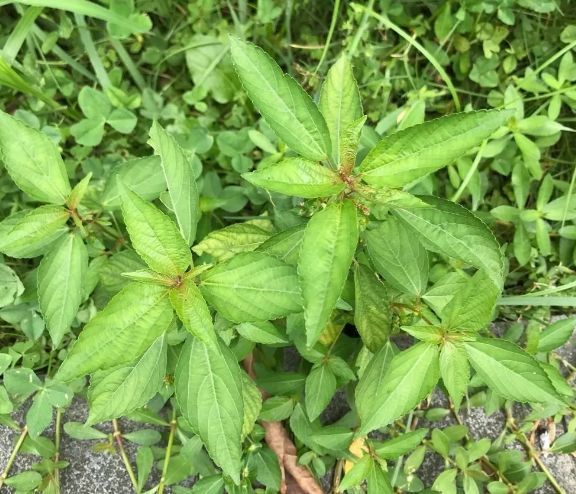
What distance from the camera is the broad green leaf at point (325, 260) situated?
1144mm

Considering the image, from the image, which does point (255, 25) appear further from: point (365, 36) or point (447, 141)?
point (447, 141)

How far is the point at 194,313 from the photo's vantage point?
4.06 ft

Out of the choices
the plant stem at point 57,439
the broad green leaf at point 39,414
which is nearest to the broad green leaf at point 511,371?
the broad green leaf at point 39,414

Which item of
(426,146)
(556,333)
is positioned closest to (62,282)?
(426,146)

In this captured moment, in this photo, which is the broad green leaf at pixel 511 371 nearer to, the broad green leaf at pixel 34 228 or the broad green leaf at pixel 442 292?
the broad green leaf at pixel 442 292

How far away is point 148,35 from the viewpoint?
8.62ft

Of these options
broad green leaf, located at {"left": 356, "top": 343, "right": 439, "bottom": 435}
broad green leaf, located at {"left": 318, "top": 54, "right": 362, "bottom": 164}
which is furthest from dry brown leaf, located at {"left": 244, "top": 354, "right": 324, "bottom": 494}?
broad green leaf, located at {"left": 318, "top": 54, "right": 362, "bottom": 164}

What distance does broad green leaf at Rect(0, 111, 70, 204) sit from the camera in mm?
1508

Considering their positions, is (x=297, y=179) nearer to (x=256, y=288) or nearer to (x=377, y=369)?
(x=256, y=288)

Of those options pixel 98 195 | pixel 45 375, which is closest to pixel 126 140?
pixel 98 195

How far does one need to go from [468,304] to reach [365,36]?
1.43 metres

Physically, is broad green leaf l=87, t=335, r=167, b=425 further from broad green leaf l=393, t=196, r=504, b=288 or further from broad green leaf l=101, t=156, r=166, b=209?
broad green leaf l=393, t=196, r=504, b=288

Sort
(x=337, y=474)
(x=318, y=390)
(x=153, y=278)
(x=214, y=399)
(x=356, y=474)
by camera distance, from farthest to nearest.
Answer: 1. (x=337, y=474)
2. (x=318, y=390)
3. (x=356, y=474)
4. (x=214, y=399)
5. (x=153, y=278)

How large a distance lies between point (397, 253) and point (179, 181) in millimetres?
609
